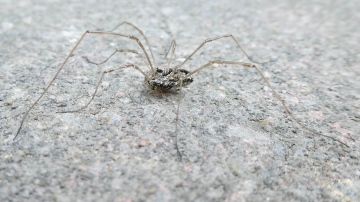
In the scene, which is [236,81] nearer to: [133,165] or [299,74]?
[299,74]

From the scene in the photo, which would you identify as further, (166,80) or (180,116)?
(166,80)

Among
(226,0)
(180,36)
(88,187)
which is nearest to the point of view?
(88,187)

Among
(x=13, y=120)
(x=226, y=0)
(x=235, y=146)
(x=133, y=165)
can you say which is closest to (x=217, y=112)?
(x=235, y=146)

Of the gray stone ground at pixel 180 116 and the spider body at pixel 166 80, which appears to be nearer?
the gray stone ground at pixel 180 116

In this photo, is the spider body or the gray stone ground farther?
the spider body
